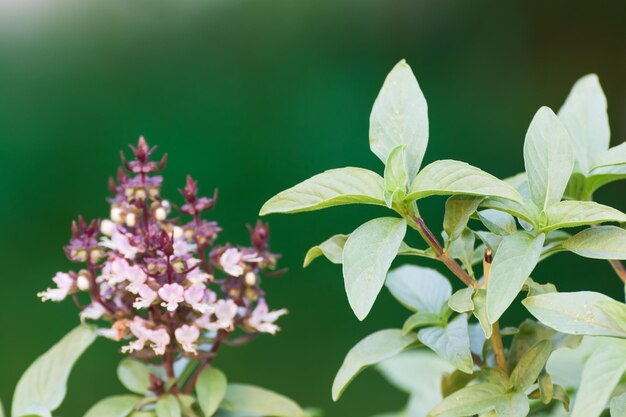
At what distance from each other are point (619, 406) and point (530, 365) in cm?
9

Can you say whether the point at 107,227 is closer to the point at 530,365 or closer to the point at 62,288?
the point at 62,288

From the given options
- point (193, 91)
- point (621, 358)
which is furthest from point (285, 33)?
point (621, 358)

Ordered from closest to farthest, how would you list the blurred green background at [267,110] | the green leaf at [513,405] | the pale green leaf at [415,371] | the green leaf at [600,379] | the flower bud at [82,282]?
the green leaf at [600,379] → the green leaf at [513,405] → the flower bud at [82,282] → the pale green leaf at [415,371] → the blurred green background at [267,110]

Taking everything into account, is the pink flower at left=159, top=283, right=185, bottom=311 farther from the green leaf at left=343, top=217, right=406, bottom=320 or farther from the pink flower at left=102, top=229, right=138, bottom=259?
the green leaf at left=343, top=217, right=406, bottom=320

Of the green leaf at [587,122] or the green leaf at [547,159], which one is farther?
the green leaf at [587,122]

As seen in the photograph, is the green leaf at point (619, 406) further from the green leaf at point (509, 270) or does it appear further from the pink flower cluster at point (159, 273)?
the pink flower cluster at point (159, 273)

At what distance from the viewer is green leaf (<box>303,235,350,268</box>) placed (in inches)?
23.3

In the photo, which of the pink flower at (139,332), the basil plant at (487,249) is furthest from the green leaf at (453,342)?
the pink flower at (139,332)

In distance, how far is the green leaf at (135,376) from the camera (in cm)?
69

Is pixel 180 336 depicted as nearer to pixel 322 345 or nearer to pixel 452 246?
pixel 452 246

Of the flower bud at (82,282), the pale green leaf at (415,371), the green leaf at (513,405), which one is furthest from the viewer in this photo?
the pale green leaf at (415,371)

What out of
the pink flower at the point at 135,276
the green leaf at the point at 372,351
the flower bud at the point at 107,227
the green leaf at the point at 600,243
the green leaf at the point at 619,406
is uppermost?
the flower bud at the point at 107,227

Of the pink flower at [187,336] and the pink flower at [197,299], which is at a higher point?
the pink flower at [197,299]

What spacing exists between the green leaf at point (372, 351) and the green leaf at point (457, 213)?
9cm
